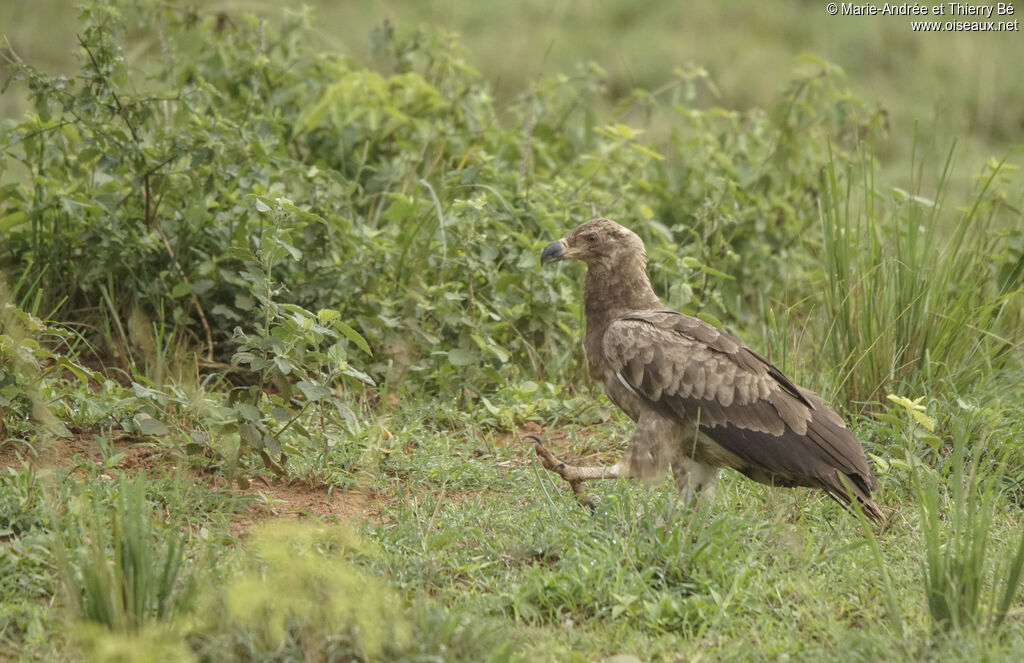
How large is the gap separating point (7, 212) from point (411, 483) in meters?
2.79

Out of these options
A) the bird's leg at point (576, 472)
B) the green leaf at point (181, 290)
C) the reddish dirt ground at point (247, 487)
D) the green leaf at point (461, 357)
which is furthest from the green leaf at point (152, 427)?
the green leaf at point (461, 357)

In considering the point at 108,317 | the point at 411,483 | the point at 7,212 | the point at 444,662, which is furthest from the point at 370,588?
the point at 7,212

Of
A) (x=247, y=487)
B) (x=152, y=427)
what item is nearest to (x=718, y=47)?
(x=247, y=487)

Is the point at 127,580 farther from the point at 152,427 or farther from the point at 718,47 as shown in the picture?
the point at 718,47

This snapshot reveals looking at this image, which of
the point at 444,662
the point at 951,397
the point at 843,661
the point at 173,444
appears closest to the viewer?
the point at 444,662

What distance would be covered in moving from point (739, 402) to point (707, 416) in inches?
5.8

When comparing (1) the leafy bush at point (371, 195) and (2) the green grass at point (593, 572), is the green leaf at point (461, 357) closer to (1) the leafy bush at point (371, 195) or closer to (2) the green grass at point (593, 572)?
(1) the leafy bush at point (371, 195)

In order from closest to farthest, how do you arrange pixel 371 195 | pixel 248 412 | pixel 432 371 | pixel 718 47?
1. pixel 248 412
2. pixel 432 371
3. pixel 371 195
4. pixel 718 47

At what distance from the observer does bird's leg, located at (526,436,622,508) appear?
193 inches

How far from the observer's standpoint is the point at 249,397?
5.18 meters

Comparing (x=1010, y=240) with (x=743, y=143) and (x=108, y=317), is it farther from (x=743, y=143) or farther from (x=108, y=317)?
(x=108, y=317)

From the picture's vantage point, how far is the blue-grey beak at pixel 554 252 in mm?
5777

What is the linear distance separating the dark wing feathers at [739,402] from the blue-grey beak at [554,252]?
0.58 m

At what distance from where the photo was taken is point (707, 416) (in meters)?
5.03
